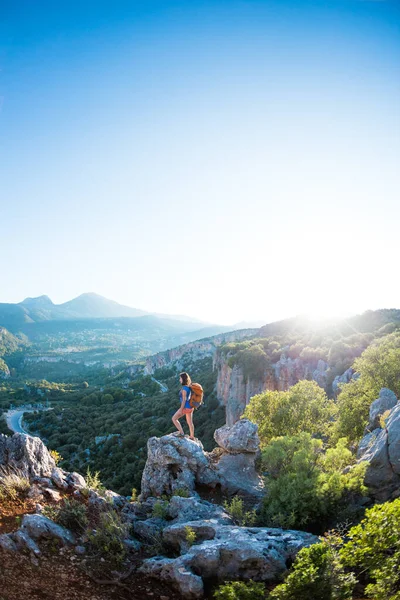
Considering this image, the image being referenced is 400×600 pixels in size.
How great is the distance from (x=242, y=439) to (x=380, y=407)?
6.68 metres

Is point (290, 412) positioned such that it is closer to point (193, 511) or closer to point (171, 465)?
point (171, 465)

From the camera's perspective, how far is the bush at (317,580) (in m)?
6.21

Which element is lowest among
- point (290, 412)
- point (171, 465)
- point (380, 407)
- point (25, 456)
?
point (171, 465)

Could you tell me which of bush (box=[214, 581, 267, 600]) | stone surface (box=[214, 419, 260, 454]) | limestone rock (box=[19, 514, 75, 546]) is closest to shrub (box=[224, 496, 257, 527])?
bush (box=[214, 581, 267, 600])

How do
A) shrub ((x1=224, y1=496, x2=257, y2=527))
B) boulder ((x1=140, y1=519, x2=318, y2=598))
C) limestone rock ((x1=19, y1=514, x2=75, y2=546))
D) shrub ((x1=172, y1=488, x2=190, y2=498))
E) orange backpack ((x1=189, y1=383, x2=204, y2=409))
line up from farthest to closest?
orange backpack ((x1=189, y1=383, x2=204, y2=409)), shrub ((x1=172, y1=488, x2=190, y2=498)), shrub ((x1=224, y1=496, x2=257, y2=527)), limestone rock ((x1=19, y1=514, x2=75, y2=546)), boulder ((x1=140, y1=519, x2=318, y2=598))

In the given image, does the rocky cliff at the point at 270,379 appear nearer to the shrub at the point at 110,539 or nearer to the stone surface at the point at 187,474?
the stone surface at the point at 187,474

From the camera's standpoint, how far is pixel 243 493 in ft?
44.4

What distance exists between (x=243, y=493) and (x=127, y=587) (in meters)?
6.67

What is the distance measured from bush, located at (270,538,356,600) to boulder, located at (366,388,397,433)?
1034 centimetres

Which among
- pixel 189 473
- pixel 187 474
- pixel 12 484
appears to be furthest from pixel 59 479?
pixel 189 473

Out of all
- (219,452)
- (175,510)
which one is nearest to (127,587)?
(175,510)

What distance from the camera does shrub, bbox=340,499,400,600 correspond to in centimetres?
592

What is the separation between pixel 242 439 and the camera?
15.4 metres

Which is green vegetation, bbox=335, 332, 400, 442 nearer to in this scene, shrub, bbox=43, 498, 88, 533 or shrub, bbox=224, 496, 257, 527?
shrub, bbox=224, 496, 257, 527
